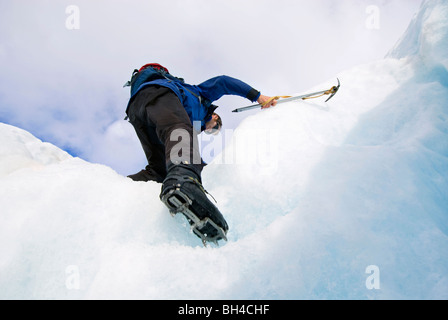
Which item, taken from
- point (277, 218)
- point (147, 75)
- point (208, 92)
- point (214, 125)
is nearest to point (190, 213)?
point (277, 218)

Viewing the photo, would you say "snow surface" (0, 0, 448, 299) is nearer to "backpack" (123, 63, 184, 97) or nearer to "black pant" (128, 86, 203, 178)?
"black pant" (128, 86, 203, 178)

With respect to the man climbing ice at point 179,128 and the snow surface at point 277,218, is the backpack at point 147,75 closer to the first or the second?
the man climbing ice at point 179,128

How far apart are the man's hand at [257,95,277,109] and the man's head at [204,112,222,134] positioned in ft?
Result: 2.27

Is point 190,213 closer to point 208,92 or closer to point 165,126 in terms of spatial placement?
point 165,126

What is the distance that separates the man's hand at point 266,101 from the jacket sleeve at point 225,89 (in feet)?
0.13

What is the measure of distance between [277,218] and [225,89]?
4.56ft

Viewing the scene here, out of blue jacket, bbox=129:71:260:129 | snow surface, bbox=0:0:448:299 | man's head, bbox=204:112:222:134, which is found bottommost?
snow surface, bbox=0:0:448:299

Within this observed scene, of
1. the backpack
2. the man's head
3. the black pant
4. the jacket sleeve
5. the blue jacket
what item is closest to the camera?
the black pant

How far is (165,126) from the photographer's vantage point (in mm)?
1711

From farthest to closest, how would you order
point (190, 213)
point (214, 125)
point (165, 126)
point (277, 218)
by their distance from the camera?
1. point (214, 125)
2. point (165, 126)
3. point (277, 218)
4. point (190, 213)

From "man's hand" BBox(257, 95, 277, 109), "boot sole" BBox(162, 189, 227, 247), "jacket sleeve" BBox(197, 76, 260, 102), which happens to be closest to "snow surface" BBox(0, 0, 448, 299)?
"boot sole" BBox(162, 189, 227, 247)

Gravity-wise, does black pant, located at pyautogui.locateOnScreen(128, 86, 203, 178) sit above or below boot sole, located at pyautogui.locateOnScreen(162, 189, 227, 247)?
above

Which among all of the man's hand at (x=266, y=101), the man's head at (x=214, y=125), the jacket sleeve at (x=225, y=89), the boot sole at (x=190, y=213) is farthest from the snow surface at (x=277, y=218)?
the man's head at (x=214, y=125)

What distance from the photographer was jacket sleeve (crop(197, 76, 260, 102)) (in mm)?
2539
